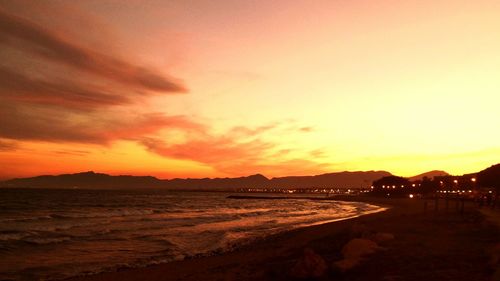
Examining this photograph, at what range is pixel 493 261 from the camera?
11852 mm

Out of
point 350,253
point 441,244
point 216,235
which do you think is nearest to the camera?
point 350,253

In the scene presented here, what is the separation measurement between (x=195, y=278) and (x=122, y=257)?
7737mm

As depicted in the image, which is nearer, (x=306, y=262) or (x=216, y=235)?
(x=306, y=262)

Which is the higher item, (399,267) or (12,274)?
(399,267)

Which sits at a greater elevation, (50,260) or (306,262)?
(306,262)

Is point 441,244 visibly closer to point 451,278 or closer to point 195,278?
point 451,278

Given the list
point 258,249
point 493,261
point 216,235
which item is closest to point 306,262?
Result: point 493,261

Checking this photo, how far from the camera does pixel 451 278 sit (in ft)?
37.0

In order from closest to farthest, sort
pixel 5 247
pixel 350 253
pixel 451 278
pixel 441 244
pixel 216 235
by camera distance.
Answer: pixel 451 278, pixel 350 253, pixel 441 244, pixel 5 247, pixel 216 235

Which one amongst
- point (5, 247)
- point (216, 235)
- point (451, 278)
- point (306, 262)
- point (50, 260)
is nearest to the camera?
point (451, 278)

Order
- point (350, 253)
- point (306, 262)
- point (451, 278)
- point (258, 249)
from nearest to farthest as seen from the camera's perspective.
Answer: point (451, 278) → point (306, 262) → point (350, 253) → point (258, 249)

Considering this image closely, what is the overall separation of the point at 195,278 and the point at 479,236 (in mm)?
13321

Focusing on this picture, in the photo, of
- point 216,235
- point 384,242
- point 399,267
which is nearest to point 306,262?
point 399,267

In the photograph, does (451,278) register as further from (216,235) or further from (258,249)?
(216,235)
